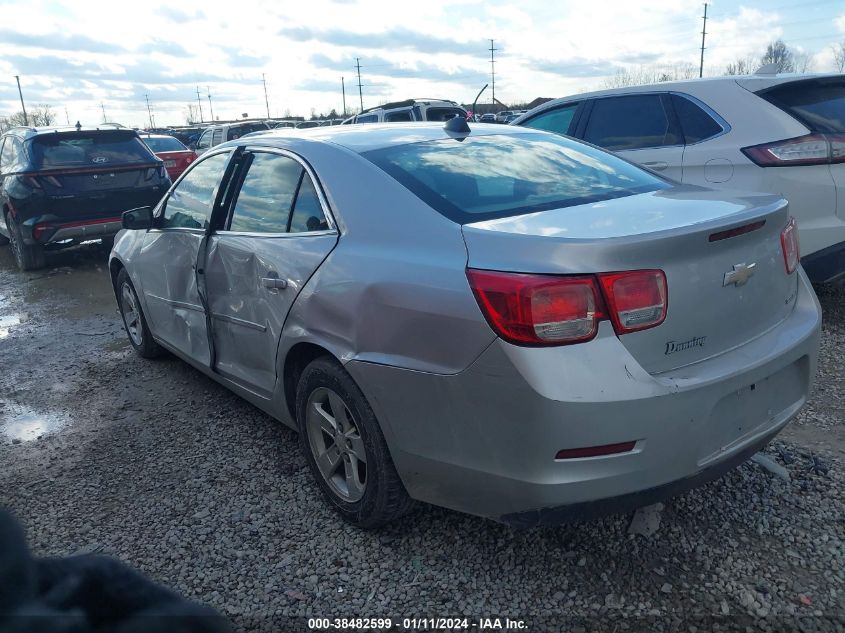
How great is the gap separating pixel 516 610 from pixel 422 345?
3.17 ft

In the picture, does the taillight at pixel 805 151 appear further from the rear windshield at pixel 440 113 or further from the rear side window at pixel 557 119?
the rear windshield at pixel 440 113

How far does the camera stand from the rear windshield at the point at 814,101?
4.80 meters

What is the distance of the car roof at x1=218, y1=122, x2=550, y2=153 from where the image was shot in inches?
126

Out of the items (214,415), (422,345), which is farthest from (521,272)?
(214,415)

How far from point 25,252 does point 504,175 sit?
323 inches

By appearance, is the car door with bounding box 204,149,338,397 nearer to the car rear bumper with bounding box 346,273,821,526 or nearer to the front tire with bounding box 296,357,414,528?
the front tire with bounding box 296,357,414,528

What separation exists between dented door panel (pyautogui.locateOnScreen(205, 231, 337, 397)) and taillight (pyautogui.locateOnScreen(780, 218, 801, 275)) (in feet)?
5.72

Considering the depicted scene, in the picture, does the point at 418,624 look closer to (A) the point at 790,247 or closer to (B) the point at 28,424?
(A) the point at 790,247

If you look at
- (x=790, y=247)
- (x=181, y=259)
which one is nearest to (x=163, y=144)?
→ (x=181, y=259)

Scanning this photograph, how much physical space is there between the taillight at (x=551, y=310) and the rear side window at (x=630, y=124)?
12.7 feet

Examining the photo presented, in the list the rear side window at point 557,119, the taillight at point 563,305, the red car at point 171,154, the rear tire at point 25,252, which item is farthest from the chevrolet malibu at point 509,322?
the red car at point 171,154

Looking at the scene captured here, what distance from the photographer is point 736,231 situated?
2.41m

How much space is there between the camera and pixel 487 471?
2.29 metres

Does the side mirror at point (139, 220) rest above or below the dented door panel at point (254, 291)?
above
